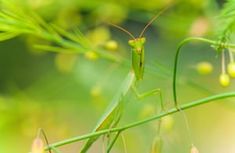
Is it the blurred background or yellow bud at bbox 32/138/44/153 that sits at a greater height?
the blurred background

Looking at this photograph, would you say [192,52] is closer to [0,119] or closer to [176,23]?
[176,23]

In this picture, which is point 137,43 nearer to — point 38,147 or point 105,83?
point 38,147

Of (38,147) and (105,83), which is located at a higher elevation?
(105,83)

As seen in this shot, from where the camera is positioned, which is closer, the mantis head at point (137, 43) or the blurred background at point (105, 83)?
the mantis head at point (137, 43)

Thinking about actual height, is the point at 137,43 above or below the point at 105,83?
below

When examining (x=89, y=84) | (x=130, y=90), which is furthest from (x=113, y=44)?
(x=89, y=84)

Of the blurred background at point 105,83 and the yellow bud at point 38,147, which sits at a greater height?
the blurred background at point 105,83

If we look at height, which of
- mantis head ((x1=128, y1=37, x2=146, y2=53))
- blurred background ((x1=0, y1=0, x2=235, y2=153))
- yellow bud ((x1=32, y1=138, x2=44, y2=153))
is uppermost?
blurred background ((x1=0, y1=0, x2=235, y2=153))

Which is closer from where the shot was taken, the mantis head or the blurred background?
the mantis head

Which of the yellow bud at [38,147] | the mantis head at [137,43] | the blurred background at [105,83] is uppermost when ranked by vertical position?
the blurred background at [105,83]

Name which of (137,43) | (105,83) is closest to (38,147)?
(137,43)

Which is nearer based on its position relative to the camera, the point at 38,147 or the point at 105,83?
the point at 38,147
